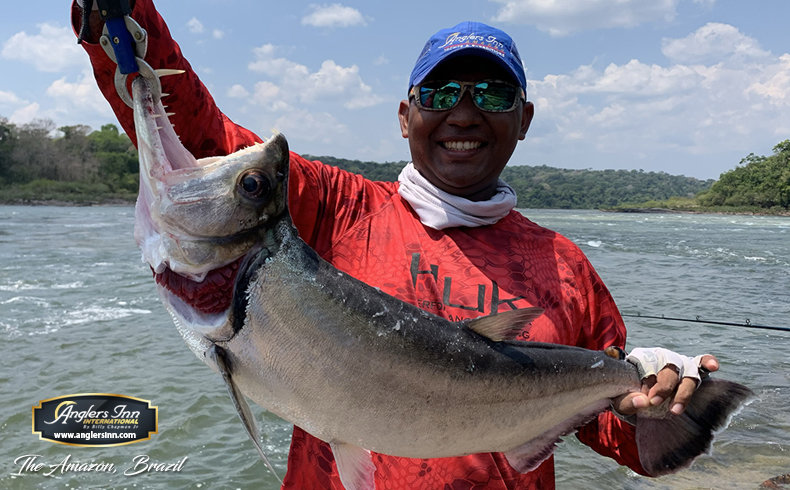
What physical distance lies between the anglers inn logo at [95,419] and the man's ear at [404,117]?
6.47m

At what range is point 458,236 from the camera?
2.60 meters

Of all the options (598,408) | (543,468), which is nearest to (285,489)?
(543,468)

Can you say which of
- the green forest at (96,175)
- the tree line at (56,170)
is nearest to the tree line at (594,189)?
the green forest at (96,175)

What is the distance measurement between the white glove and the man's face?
1003 mm

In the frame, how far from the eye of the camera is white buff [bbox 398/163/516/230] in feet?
8.48

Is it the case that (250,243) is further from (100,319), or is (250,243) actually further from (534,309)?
(100,319)

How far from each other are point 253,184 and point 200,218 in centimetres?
18

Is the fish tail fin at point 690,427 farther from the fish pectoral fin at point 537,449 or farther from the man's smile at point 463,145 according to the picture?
the man's smile at point 463,145

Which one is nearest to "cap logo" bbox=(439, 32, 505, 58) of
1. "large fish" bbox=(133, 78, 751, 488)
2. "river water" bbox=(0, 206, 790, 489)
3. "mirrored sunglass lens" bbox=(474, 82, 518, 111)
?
"mirrored sunglass lens" bbox=(474, 82, 518, 111)

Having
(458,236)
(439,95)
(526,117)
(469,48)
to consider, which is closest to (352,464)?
(458,236)

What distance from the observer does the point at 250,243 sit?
5.90 ft

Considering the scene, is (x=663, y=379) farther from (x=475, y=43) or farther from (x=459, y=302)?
(x=475, y=43)

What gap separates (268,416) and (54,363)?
4237 mm

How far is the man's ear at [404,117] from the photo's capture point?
9.31 feet
